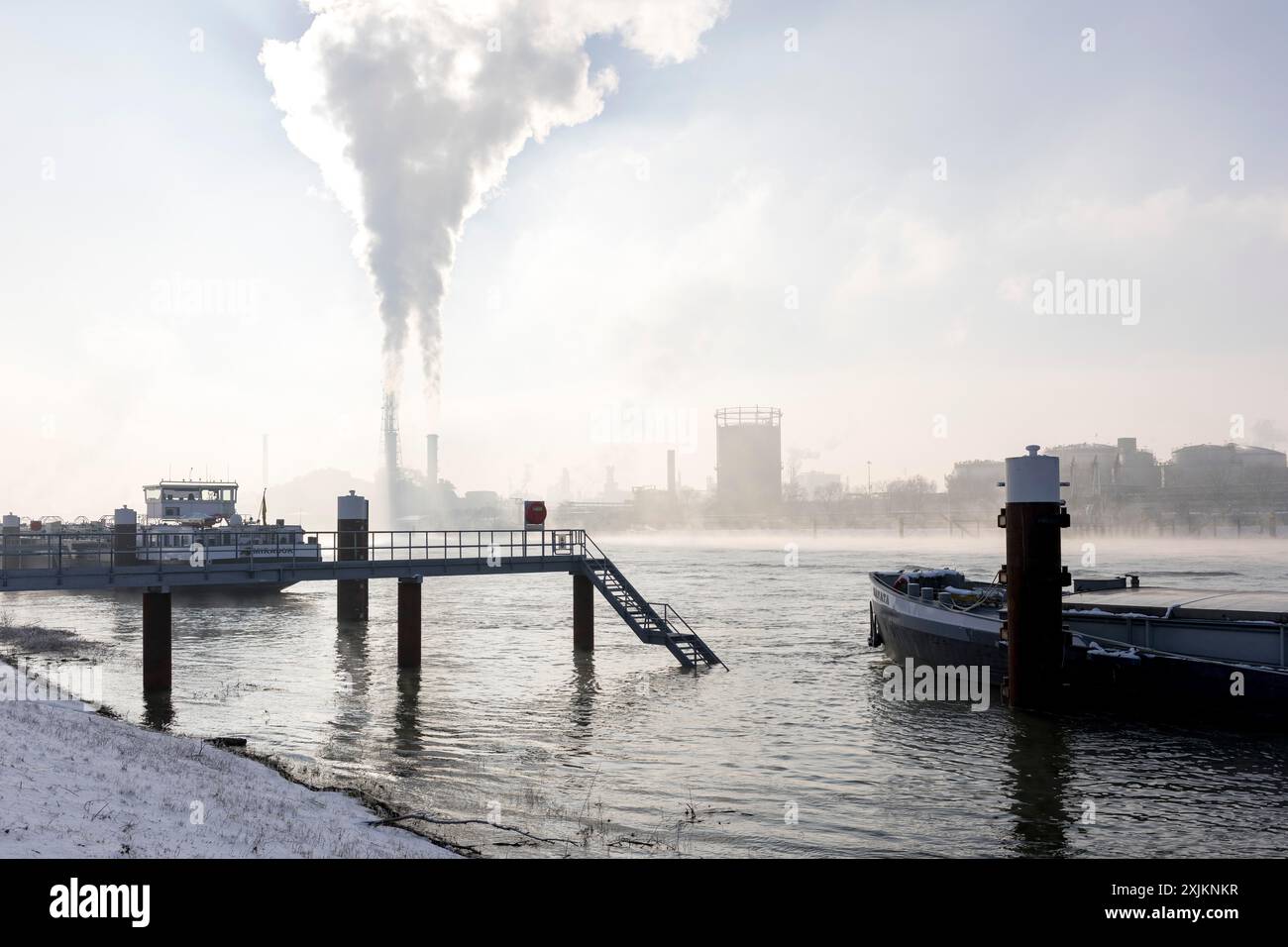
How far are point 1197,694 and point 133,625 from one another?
49.4 metres

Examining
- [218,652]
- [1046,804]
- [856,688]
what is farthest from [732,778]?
[218,652]

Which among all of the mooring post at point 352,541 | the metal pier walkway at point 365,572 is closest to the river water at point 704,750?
the metal pier walkway at point 365,572

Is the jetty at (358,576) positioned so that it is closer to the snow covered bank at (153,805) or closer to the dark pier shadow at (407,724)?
the dark pier shadow at (407,724)

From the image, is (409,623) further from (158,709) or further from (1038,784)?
(1038,784)

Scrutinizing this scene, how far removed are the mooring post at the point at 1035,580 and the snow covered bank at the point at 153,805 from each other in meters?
17.9

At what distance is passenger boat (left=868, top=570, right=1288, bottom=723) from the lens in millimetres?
26484

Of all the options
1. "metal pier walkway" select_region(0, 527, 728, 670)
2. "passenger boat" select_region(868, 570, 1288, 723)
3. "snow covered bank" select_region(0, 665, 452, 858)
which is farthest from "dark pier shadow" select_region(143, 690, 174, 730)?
"passenger boat" select_region(868, 570, 1288, 723)

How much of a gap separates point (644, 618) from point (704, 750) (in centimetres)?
1421

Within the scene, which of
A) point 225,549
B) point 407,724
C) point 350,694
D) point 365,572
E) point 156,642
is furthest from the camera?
point 225,549

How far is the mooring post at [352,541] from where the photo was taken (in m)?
46.2

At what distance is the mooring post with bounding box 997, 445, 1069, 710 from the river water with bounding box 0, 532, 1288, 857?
1.22 metres

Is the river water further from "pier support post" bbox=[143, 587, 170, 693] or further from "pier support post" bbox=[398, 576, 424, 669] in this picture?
"pier support post" bbox=[398, 576, 424, 669]

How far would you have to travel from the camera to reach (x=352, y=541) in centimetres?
4819

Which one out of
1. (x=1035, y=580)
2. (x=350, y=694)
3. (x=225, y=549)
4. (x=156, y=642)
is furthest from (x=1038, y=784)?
(x=225, y=549)
